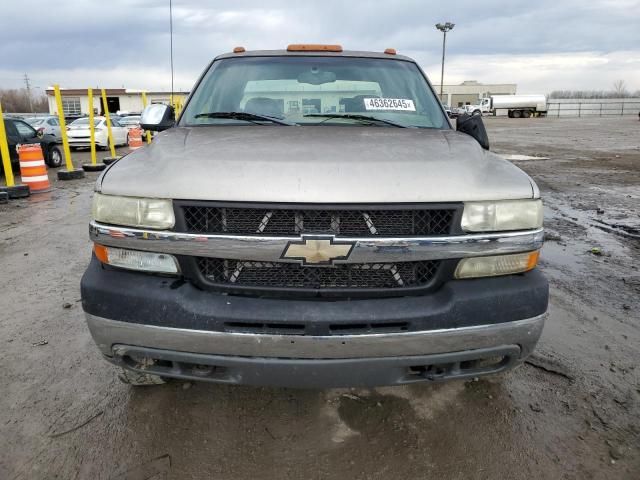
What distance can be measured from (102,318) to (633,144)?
2285 cm

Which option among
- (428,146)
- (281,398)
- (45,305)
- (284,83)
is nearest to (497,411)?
(281,398)

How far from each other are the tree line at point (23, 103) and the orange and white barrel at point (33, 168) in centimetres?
8596

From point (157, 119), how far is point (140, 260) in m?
1.69

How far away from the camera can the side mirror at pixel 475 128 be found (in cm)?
322

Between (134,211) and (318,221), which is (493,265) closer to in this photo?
(318,221)

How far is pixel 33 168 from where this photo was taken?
9.96 m

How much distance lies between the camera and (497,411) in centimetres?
266

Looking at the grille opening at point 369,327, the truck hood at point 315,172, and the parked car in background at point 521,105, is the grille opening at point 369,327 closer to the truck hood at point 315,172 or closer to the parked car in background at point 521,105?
the truck hood at point 315,172

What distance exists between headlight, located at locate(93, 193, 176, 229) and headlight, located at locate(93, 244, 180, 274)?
0.13 meters

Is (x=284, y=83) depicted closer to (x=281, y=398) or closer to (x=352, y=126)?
(x=352, y=126)

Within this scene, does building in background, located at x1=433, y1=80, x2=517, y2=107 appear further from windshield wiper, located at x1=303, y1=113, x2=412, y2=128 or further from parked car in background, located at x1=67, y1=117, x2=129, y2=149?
windshield wiper, located at x1=303, y1=113, x2=412, y2=128

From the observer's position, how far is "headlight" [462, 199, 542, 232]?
2.11 meters

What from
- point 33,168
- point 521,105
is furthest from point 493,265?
point 521,105

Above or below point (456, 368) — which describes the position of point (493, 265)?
above
